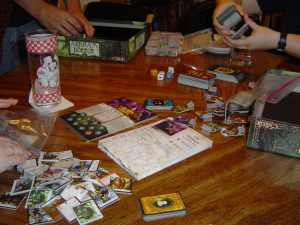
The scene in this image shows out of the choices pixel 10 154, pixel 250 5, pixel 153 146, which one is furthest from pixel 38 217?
pixel 250 5

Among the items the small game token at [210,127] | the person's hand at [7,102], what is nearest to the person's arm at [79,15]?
the person's hand at [7,102]

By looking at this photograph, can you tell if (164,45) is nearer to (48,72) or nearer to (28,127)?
(48,72)

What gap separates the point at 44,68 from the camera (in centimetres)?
123

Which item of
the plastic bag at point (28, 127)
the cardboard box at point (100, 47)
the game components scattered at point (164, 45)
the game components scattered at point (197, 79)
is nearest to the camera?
the plastic bag at point (28, 127)

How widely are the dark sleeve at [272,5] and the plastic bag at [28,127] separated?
1.18 metres

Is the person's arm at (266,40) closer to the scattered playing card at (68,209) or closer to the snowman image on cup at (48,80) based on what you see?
the snowman image on cup at (48,80)

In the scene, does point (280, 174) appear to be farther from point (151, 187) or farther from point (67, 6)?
point (67, 6)

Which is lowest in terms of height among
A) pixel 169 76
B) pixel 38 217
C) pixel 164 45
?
pixel 38 217

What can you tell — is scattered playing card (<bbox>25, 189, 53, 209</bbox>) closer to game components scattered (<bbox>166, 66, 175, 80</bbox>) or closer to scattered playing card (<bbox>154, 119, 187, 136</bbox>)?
scattered playing card (<bbox>154, 119, 187, 136</bbox>)

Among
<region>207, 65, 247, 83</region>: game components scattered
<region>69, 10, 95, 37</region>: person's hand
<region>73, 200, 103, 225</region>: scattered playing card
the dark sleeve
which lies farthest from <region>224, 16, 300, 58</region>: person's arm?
<region>73, 200, 103, 225</region>: scattered playing card

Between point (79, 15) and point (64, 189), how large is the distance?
110cm

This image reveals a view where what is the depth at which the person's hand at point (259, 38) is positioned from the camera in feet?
4.66

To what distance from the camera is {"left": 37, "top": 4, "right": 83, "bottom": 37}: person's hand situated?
164cm

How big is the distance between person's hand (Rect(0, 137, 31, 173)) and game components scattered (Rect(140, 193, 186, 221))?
0.32 meters
